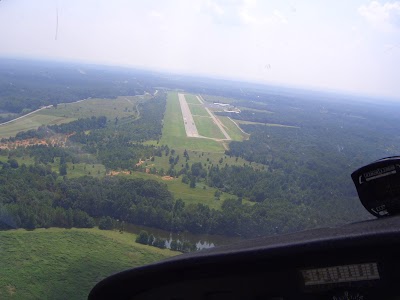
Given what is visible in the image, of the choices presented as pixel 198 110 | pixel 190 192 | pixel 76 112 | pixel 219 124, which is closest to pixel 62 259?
pixel 190 192

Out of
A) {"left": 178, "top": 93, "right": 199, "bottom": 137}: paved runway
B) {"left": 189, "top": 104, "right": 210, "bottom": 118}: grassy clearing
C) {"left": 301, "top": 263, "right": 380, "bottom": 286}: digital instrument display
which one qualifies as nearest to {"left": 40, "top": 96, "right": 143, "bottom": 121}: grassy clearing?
{"left": 178, "top": 93, "right": 199, "bottom": 137}: paved runway

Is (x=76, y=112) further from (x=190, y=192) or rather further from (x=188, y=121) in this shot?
(x=190, y=192)

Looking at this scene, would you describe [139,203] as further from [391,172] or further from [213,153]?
[391,172]

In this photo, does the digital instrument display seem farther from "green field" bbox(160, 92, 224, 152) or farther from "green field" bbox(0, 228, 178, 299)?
"green field" bbox(160, 92, 224, 152)

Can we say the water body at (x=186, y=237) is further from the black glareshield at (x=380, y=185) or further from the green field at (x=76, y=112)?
the green field at (x=76, y=112)

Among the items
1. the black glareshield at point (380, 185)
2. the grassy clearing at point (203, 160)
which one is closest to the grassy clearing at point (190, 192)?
the grassy clearing at point (203, 160)
